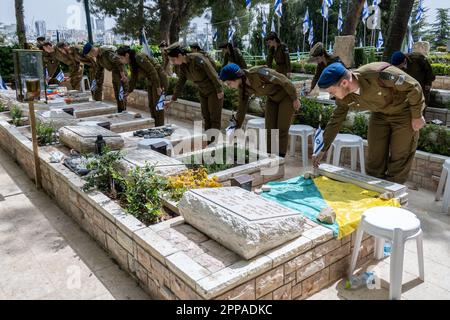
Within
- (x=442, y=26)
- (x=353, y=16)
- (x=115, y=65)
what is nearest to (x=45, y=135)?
(x=115, y=65)

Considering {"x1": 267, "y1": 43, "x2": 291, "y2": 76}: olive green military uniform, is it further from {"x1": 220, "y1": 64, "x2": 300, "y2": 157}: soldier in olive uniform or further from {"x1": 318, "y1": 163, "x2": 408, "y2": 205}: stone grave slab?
{"x1": 318, "y1": 163, "x2": 408, "y2": 205}: stone grave slab

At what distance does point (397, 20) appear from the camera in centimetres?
820

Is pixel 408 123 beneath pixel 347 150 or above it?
above

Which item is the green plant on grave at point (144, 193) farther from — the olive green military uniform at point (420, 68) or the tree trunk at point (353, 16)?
the tree trunk at point (353, 16)

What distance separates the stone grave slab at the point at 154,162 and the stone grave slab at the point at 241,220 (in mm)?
1016

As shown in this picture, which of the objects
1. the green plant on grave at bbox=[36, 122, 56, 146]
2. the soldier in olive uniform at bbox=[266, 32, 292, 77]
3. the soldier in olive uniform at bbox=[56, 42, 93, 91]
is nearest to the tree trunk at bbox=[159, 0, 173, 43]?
the soldier in olive uniform at bbox=[56, 42, 93, 91]

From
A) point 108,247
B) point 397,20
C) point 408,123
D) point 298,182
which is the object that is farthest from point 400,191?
point 397,20

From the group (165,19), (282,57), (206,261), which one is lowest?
(206,261)

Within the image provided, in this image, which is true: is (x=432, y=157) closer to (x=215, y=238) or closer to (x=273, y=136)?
(x=273, y=136)

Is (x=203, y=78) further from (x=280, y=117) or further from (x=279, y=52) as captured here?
(x=279, y=52)

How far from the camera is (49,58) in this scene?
470 inches

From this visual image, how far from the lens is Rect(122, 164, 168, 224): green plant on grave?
3611 mm

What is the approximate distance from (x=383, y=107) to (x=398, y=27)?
16.8 feet
